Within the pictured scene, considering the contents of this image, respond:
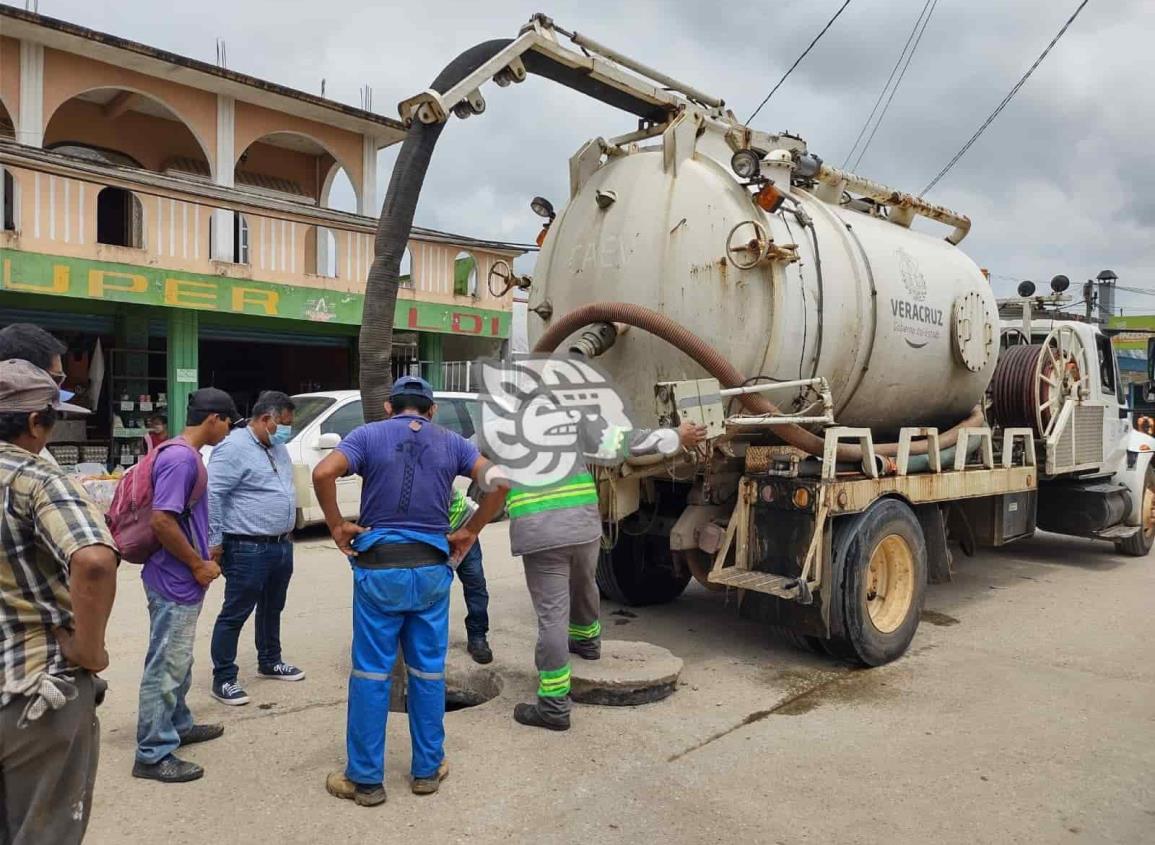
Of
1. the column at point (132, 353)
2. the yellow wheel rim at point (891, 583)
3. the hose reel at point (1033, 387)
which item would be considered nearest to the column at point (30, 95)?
the column at point (132, 353)

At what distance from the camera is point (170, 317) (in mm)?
12102

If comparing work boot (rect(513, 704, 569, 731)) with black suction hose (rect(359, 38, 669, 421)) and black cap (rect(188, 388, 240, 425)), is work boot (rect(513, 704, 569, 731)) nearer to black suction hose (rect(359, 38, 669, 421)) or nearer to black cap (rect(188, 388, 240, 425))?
Answer: black suction hose (rect(359, 38, 669, 421))

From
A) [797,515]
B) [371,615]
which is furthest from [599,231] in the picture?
[371,615]

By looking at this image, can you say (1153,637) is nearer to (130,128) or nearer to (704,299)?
(704,299)

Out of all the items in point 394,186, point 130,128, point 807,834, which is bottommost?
point 807,834

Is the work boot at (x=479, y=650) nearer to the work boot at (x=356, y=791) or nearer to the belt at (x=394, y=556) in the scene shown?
the work boot at (x=356, y=791)

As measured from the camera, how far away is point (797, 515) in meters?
5.08

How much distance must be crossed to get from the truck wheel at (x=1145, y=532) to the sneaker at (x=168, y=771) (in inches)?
378

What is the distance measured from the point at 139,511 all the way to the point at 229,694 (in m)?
1.38

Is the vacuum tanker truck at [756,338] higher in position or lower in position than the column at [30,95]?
lower

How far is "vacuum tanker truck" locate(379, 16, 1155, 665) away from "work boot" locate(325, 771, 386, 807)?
2.39 m

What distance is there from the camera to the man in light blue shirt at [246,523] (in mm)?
4699

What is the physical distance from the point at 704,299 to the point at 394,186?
6.22 feet

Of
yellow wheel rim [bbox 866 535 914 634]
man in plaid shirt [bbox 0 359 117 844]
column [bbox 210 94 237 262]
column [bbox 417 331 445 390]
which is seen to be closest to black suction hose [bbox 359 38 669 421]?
man in plaid shirt [bbox 0 359 117 844]
